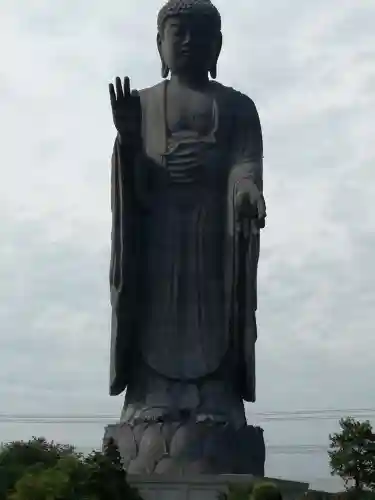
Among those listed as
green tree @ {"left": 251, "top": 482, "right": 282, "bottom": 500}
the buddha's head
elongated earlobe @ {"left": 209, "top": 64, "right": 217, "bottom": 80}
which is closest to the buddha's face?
the buddha's head

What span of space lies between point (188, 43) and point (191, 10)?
33cm

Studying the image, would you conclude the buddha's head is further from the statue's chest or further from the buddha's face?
the statue's chest

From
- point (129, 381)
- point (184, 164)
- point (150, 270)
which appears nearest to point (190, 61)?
point (184, 164)

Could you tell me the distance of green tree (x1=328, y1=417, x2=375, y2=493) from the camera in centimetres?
1341

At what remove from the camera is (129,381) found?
33.9 feet

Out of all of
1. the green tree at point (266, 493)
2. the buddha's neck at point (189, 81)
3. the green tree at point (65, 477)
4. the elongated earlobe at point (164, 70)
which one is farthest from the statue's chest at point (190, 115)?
the green tree at point (266, 493)

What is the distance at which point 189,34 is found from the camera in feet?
35.4

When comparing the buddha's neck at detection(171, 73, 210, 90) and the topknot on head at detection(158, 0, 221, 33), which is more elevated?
the topknot on head at detection(158, 0, 221, 33)

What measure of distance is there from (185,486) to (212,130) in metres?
3.64

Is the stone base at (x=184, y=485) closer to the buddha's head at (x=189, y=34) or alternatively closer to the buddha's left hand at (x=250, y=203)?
the buddha's left hand at (x=250, y=203)

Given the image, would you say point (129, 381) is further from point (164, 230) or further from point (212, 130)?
point (212, 130)

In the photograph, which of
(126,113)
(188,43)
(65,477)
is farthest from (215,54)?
(65,477)

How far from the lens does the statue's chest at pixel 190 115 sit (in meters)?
10.7

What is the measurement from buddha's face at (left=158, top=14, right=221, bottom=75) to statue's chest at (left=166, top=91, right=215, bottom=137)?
1.17ft
